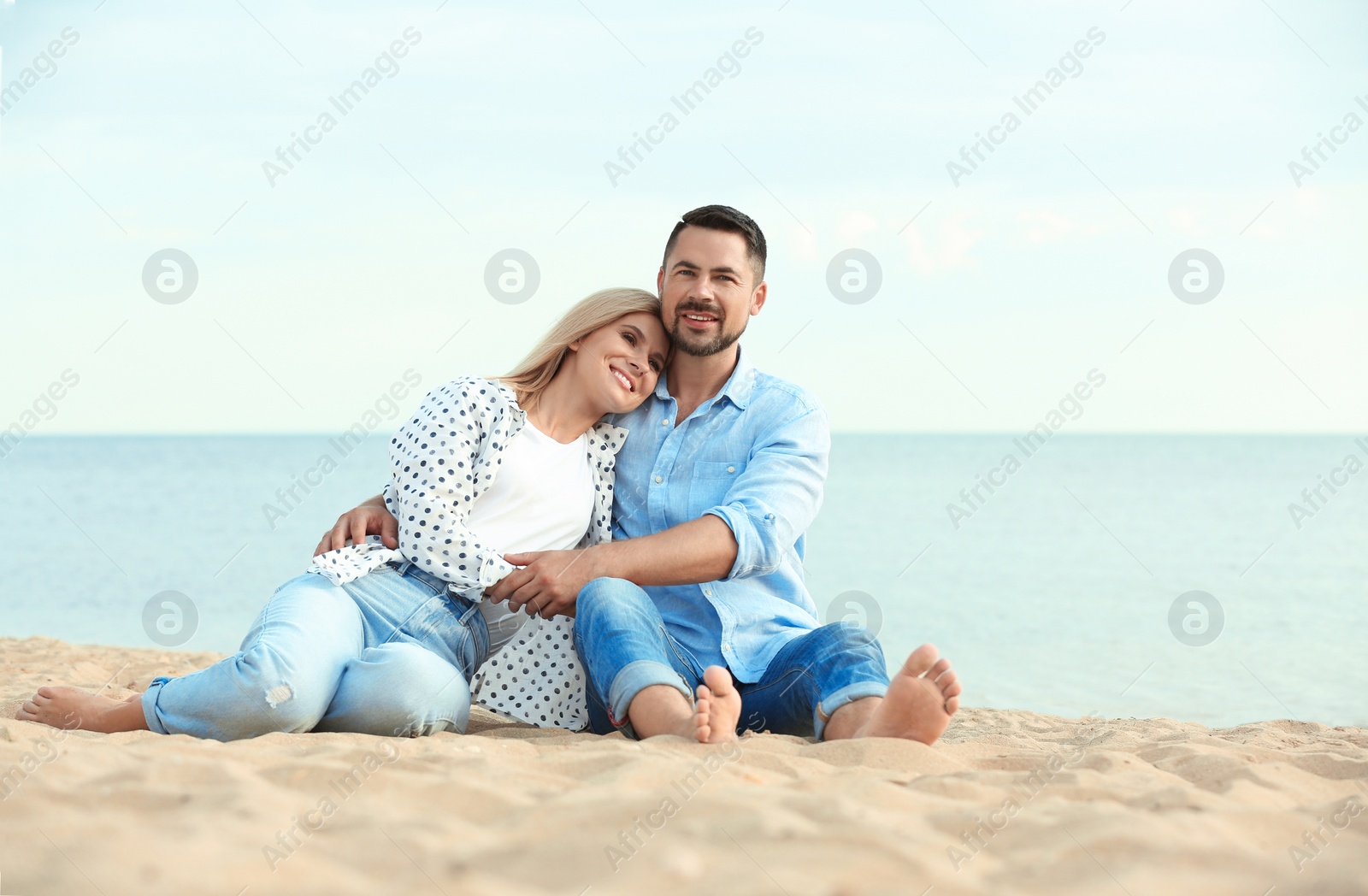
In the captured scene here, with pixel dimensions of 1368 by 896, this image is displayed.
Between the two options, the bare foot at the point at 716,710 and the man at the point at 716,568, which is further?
the man at the point at 716,568

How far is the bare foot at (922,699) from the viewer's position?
2.44 meters

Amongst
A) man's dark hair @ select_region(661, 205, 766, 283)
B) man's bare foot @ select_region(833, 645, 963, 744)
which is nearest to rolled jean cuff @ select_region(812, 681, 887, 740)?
man's bare foot @ select_region(833, 645, 963, 744)

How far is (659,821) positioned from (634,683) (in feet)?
3.16

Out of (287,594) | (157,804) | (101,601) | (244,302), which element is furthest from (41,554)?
(157,804)

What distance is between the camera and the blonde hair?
3.45 m

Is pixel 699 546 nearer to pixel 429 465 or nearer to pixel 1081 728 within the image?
pixel 429 465

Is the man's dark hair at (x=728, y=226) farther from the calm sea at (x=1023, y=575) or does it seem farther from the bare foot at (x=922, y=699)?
the calm sea at (x=1023, y=575)

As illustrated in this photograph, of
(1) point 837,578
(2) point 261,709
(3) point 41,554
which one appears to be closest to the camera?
(2) point 261,709

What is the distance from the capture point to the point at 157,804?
70.6 inches

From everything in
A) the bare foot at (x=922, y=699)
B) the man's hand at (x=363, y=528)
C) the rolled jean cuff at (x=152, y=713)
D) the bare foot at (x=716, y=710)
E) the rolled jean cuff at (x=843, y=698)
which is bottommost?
the rolled jean cuff at (x=152, y=713)

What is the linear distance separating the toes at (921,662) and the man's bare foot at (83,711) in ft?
6.90

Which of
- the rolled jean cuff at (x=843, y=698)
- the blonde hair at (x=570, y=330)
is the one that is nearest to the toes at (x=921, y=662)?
the rolled jean cuff at (x=843, y=698)

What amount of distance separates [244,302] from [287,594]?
719 inches

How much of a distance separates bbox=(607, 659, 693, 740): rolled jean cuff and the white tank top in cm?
58
